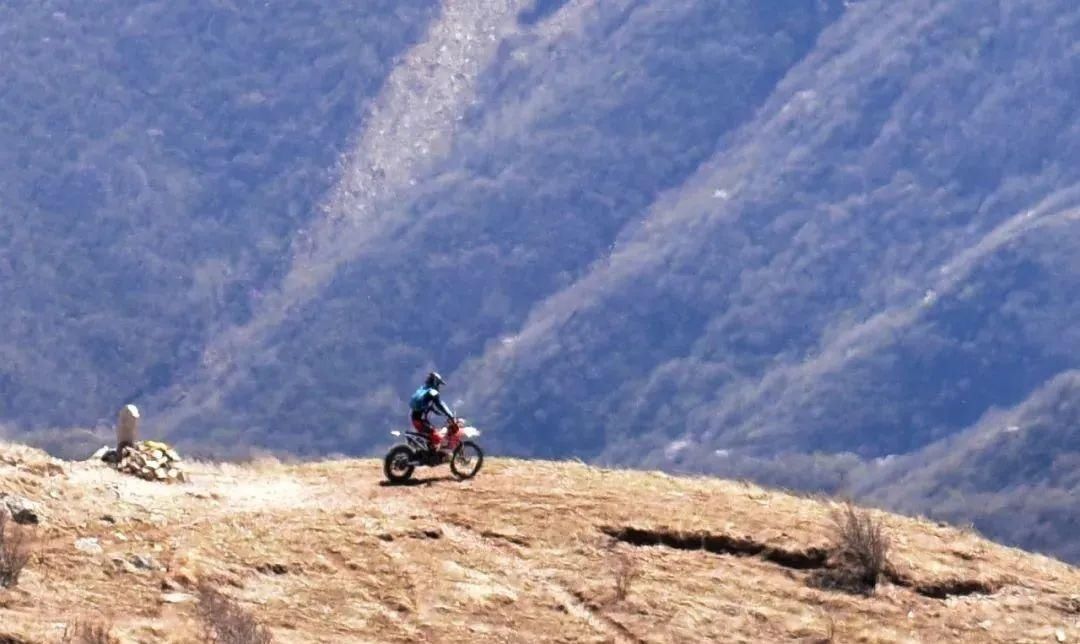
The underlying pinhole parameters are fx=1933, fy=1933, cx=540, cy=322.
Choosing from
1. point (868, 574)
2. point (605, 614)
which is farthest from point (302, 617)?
point (868, 574)

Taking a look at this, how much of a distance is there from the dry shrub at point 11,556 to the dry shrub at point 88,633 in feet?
4.96

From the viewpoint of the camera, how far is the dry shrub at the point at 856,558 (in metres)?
25.8

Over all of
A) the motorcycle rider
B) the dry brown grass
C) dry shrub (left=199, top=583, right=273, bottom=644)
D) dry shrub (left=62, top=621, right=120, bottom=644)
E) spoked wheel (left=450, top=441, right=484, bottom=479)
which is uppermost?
the motorcycle rider

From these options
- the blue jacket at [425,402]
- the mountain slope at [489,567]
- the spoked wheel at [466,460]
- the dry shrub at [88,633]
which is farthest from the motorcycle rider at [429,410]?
the dry shrub at [88,633]

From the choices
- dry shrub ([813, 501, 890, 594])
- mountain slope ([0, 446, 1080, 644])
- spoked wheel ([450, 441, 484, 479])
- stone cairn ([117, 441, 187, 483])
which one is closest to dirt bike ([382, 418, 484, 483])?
spoked wheel ([450, 441, 484, 479])

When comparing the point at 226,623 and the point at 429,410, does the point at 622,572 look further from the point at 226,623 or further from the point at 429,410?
the point at 429,410

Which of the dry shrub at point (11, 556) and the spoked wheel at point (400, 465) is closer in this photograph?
the dry shrub at point (11, 556)

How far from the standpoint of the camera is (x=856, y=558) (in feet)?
85.8

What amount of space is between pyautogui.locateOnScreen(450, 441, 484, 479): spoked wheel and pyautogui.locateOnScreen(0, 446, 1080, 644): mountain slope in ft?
1.41

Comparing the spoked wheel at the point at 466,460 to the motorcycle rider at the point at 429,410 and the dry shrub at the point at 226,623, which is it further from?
the dry shrub at the point at 226,623

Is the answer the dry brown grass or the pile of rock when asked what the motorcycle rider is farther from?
the dry brown grass

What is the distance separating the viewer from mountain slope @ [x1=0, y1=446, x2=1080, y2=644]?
2269cm

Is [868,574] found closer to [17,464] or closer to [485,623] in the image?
[485,623]

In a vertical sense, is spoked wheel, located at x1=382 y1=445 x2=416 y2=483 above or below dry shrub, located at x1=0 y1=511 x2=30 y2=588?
above
